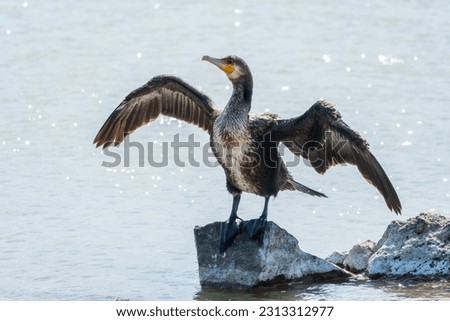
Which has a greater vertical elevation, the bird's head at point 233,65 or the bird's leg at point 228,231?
the bird's head at point 233,65

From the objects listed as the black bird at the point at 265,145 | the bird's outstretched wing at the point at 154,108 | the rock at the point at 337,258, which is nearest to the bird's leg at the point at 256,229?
the black bird at the point at 265,145

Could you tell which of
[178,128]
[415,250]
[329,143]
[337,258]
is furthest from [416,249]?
[178,128]

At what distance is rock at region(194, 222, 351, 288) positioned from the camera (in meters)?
9.55

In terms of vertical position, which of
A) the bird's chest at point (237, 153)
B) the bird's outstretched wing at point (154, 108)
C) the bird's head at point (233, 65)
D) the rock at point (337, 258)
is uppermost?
the bird's head at point (233, 65)

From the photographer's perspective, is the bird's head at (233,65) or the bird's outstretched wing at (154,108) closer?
the bird's head at (233,65)

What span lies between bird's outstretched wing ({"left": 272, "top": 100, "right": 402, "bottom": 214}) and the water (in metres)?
0.84

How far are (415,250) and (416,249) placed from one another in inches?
0.5

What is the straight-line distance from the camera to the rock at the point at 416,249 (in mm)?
9586

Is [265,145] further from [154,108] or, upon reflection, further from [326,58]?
[326,58]

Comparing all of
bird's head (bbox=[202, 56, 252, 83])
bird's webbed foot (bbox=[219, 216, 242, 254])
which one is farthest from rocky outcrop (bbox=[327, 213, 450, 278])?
bird's head (bbox=[202, 56, 252, 83])

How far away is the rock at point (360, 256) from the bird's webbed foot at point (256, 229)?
90cm

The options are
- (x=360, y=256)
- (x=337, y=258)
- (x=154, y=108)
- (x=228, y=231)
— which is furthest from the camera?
(x=154, y=108)

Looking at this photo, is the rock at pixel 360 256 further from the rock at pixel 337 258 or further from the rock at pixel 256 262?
the rock at pixel 256 262

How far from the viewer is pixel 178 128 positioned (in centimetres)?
1389
